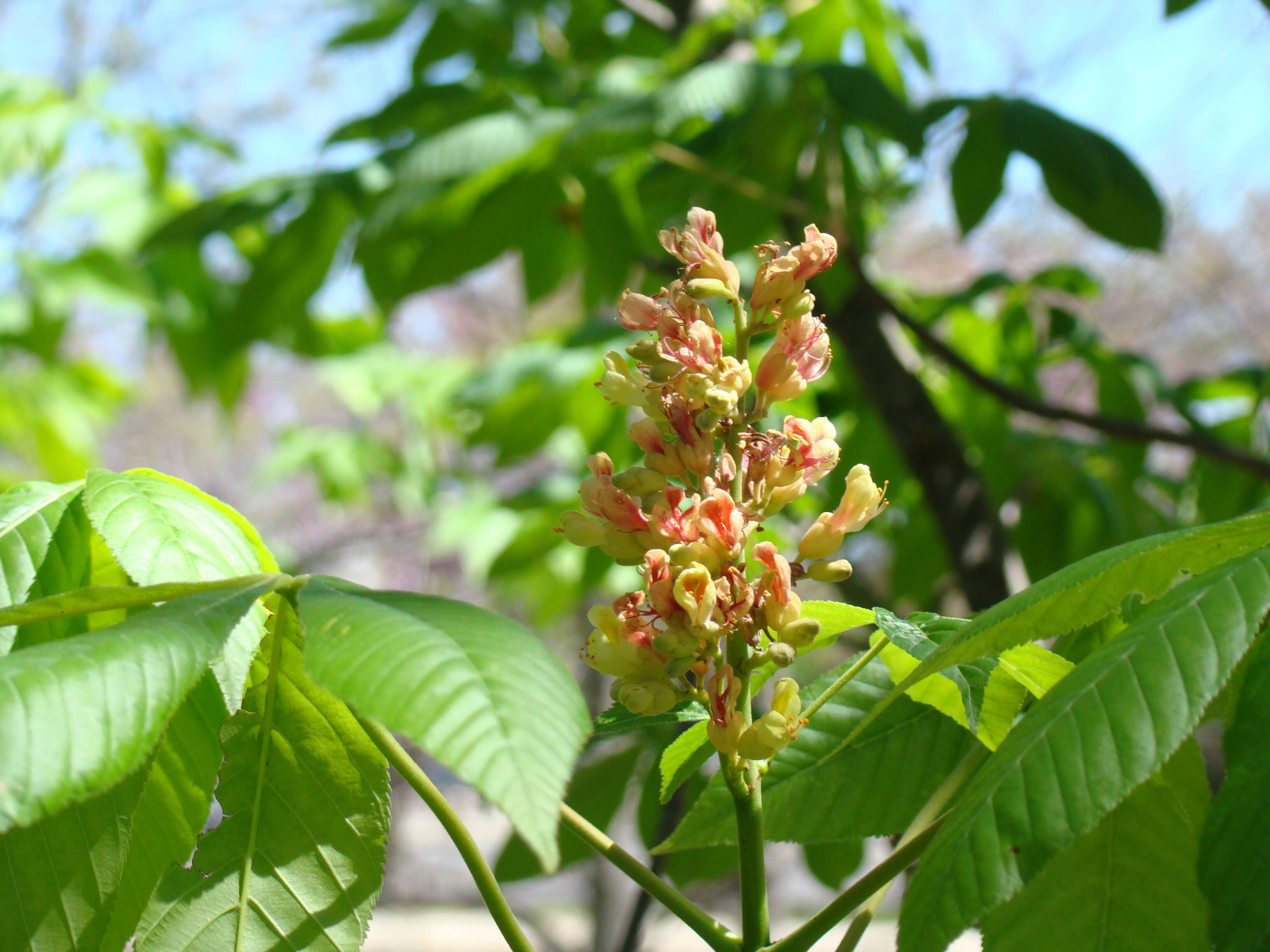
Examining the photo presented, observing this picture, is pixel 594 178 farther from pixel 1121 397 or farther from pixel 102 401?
pixel 102 401

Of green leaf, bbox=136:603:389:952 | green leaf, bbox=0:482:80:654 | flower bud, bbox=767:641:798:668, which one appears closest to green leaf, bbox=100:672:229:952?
green leaf, bbox=136:603:389:952

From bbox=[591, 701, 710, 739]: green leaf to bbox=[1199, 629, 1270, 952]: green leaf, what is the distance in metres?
0.31

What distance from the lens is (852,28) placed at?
2.27 metres

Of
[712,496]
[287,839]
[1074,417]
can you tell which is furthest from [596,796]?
[712,496]

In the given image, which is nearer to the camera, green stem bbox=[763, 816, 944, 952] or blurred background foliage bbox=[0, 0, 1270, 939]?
green stem bbox=[763, 816, 944, 952]

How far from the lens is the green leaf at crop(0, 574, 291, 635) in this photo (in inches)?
19.6

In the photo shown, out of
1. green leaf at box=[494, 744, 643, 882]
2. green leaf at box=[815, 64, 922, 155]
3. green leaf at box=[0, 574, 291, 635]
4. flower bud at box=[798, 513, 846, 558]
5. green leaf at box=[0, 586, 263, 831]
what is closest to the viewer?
green leaf at box=[0, 586, 263, 831]

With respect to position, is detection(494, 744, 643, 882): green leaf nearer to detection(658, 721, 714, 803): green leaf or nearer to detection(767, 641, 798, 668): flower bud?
detection(658, 721, 714, 803): green leaf

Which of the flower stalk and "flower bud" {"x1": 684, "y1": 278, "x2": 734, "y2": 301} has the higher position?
"flower bud" {"x1": 684, "y1": 278, "x2": 734, "y2": 301}

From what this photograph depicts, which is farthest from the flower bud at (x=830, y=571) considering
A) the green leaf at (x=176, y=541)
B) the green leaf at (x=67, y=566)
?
the green leaf at (x=67, y=566)

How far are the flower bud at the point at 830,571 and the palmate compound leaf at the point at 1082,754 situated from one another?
214mm

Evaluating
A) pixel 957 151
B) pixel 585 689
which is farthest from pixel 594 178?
pixel 585 689

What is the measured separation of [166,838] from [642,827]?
3.78 ft

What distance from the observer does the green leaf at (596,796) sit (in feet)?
5.18
